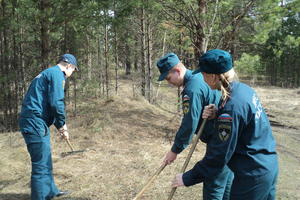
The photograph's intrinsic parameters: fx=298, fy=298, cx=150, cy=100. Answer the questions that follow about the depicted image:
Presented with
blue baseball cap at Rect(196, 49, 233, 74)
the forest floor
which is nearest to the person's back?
blue baseball cap at Rect(196, 49, 233, 74)

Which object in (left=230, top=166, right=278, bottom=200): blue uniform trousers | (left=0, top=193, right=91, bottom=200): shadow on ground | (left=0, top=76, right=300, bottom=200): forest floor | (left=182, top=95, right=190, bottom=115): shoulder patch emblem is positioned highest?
(left=182, top=95, right=190, bottom=115): shoulder patch emblem

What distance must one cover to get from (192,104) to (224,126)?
803 mm

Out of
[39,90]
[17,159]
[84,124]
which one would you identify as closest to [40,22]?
[84,124]

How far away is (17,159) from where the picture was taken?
18.8ft

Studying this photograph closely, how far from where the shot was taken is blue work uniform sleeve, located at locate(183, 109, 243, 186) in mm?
1957

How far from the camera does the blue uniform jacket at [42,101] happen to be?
3752mm

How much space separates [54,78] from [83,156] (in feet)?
8.41

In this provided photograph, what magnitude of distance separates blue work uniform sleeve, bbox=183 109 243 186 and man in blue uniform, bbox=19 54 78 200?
2.24 metres

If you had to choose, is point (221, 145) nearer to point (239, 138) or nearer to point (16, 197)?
point (239, 138)

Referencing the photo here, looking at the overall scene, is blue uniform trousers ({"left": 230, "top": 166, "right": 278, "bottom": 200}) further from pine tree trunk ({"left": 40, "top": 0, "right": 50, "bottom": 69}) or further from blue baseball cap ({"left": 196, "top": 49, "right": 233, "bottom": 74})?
pine tree trunk ({"left": 40, "top": 0, "right": 50, "bottom": 69})

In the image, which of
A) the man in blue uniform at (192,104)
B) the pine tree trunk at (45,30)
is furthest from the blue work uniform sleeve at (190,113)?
the pine tree trunk at (45,30)

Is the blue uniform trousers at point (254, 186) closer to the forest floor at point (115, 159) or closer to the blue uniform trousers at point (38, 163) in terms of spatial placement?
the forest floor at point (115, 159)

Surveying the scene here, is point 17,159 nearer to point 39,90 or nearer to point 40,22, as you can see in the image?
point 39,90

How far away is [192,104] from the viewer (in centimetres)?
277
